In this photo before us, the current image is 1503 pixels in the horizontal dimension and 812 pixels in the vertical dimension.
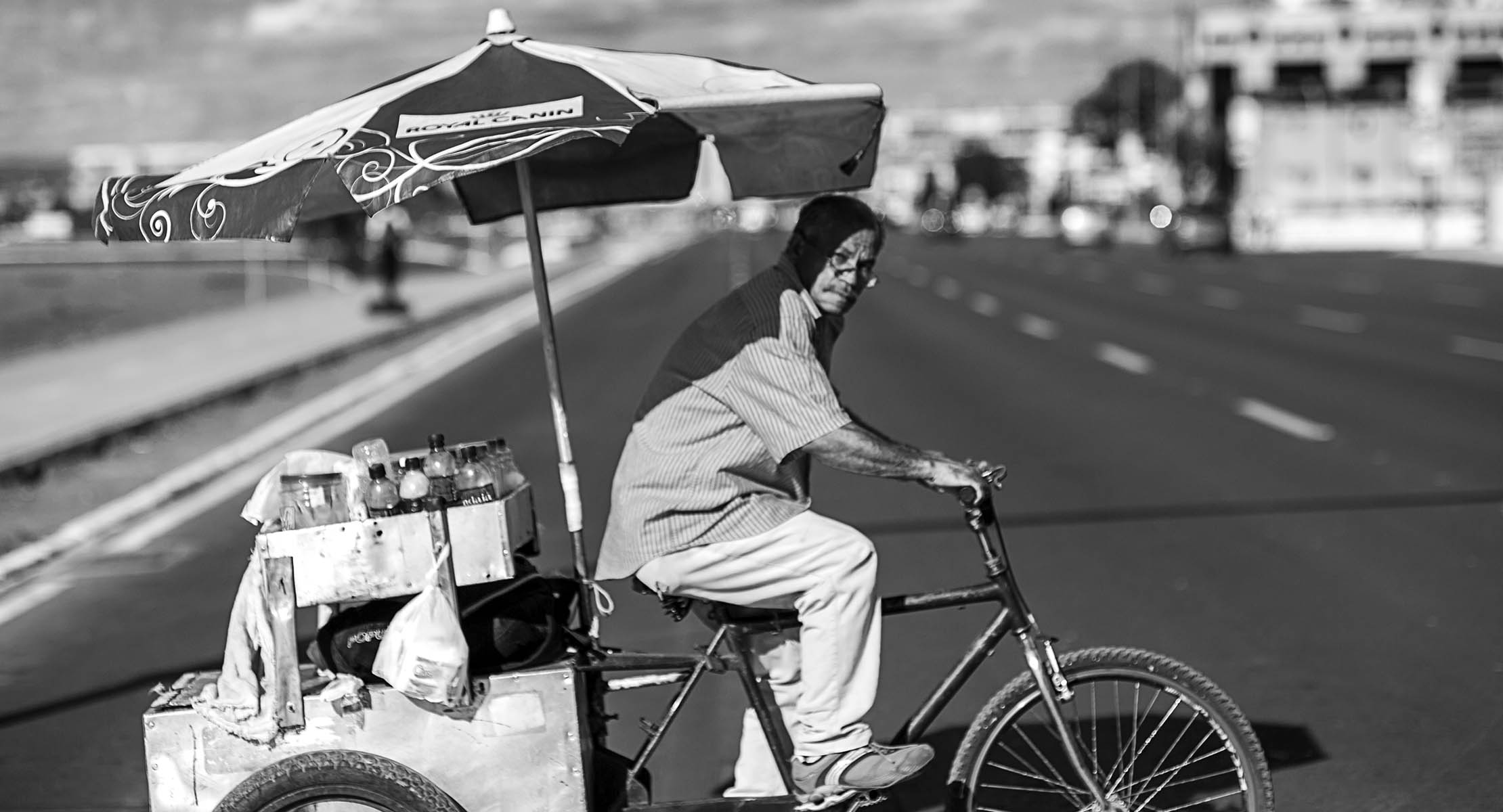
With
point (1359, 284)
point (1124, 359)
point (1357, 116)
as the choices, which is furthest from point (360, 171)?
point (1357, 116)

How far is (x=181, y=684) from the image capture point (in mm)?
4223

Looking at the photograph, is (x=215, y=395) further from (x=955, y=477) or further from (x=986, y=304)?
(x=986, y=304)

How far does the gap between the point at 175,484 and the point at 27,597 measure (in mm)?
3362

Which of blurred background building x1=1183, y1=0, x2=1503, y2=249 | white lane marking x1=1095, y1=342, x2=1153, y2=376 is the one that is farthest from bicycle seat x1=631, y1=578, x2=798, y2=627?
blurred background building x1=1183, y1=0, x2=1503, y2=249

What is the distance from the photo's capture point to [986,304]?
3077 cm

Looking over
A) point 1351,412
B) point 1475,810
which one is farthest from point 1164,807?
point 1351,412

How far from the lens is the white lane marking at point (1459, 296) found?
88.5ft

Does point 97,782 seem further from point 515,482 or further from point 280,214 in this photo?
point 280,214

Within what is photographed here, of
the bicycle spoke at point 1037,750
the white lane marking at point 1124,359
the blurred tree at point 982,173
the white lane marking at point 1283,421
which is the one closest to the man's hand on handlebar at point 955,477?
the bicycle spoke at point 1037,750

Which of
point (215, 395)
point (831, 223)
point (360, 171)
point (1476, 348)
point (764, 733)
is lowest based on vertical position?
point (1476, 348)

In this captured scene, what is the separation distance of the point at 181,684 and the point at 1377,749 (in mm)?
3589

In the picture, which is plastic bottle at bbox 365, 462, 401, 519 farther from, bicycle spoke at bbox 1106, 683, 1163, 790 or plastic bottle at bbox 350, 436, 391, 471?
bicycle spoke at bbox 1106, 683, 1163, 790

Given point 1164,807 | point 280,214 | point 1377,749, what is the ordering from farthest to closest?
1. point 1377,749
2. point 1164,807
3. point 280,214

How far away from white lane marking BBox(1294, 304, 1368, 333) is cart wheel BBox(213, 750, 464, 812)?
793 inches
